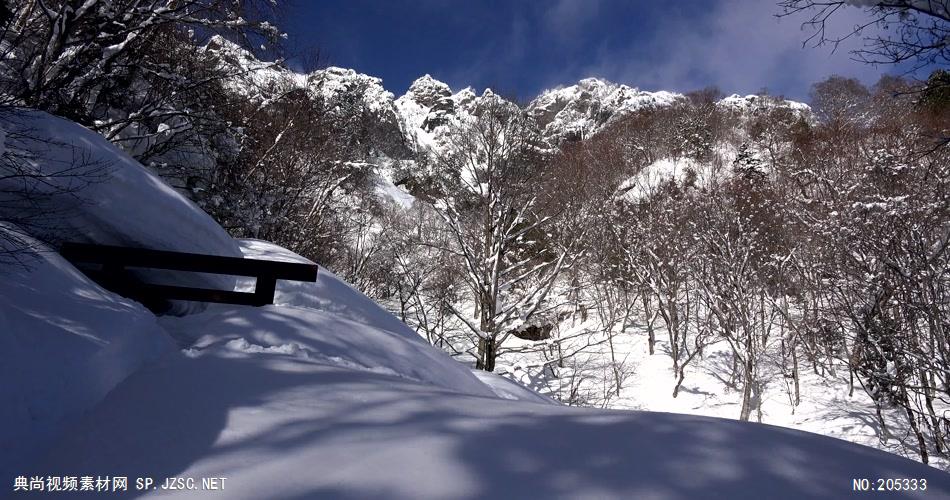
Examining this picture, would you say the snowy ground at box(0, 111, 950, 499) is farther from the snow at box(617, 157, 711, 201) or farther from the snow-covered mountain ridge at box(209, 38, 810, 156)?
the snow at box(617, 157, 711, 201)

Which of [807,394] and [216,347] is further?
[807,394]

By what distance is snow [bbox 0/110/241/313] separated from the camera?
325 centimetres

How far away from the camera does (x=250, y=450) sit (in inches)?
65.8

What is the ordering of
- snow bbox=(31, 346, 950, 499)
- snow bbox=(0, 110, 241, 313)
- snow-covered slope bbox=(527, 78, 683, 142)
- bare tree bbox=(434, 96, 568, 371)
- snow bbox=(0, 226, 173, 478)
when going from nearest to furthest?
snow bbox=(31, 346, 950, 499) < snow bbox=(0, 226, 173, 478) < snow bbox=(0, 110, 241, 313) < bare tree bbox=(434, 96, 568, 371) < snow-covered slope bbox=(527, 78, 683, 142)

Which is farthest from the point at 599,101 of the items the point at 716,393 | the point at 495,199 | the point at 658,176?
the point at 495,199

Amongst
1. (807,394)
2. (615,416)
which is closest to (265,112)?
(615,416)

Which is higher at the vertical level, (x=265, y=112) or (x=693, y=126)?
(x=693, y=126)

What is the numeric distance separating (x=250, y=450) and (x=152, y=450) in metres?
0.38

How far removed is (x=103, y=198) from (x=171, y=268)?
0.77 metres

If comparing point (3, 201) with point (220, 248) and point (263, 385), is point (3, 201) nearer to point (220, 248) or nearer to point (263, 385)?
point (220, 248)

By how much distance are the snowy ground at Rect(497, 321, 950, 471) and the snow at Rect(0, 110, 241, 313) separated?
685 centimetres

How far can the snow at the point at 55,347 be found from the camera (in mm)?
1773

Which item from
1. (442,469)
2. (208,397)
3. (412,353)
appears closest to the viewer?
(442,469)

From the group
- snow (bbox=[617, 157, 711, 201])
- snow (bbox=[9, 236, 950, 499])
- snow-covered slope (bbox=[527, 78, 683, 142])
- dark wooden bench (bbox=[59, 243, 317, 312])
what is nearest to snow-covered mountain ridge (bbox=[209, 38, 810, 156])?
snow-covered slope (bbox=[527, 78, 683, 142])
